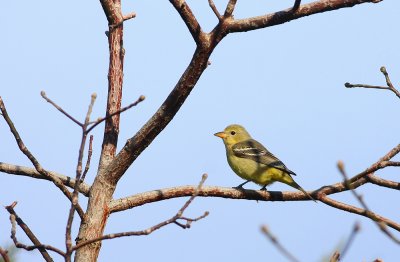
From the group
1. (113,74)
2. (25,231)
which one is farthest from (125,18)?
(25,231)

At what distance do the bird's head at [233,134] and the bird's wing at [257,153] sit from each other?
0.40 ft

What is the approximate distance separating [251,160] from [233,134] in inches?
37.8

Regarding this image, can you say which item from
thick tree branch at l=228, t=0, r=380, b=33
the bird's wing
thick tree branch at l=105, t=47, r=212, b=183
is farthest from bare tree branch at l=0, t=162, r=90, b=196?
the bird's wing

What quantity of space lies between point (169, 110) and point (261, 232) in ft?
7.92

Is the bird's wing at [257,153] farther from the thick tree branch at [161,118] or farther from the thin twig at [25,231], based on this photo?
the thin twig at [25,231]

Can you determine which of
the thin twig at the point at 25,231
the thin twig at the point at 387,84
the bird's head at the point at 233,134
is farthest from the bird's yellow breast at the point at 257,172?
the thin twig at the point at 25,231

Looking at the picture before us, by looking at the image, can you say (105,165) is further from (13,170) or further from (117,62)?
(117,62)

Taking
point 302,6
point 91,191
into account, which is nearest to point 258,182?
point 91,191

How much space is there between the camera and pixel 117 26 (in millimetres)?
5430

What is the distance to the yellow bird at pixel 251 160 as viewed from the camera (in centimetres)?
721

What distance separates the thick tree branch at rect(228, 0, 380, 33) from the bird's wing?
3266 mm

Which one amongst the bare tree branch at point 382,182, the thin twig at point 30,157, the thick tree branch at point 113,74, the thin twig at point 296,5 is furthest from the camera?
the thick tree branch at point 113,74

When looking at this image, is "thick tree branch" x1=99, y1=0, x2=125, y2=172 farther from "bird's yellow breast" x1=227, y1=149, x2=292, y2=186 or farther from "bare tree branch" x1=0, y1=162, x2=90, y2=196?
"bird's yellow breast" x1=227, y1=149, x2=292, y2=186

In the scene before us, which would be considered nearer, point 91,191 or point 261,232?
point 261,232
